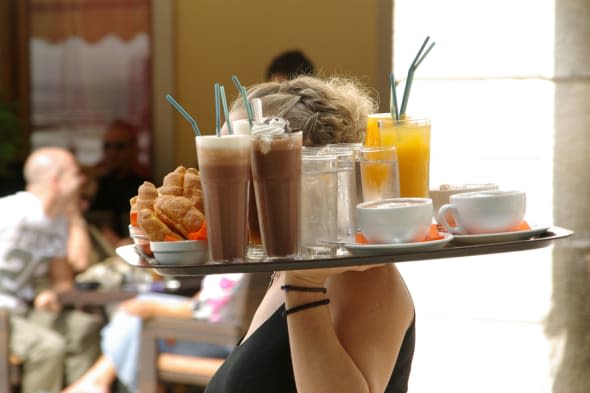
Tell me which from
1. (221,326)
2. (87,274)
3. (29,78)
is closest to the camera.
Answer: (221,326)

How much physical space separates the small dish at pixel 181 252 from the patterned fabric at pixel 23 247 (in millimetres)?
3122

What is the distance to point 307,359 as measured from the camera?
4.71 feet

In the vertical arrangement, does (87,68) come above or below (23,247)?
above

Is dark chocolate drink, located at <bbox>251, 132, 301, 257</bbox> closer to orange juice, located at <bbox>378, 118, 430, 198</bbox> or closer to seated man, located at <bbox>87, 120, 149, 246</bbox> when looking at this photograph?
orange juice, located at <bbox>378, 118, 430, 198</bbox>

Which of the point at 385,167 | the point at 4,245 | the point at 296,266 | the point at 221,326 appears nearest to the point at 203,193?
the point at 296,266

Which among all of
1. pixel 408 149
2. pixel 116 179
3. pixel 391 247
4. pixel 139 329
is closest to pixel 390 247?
pixel 391 247

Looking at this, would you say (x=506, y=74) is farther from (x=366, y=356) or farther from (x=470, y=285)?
(x=366, y=356)

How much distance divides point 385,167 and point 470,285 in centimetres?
187

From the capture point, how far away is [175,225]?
141 centimetres

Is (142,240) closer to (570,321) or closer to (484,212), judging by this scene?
(484,212)

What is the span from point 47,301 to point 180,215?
3251 mm

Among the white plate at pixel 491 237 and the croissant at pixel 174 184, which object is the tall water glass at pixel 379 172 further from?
the croissant at pixel 174 184

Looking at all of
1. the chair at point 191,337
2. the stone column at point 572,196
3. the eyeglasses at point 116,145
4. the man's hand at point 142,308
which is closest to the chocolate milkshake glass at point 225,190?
the stone column at point 572,196

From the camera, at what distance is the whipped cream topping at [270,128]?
1.37 m
